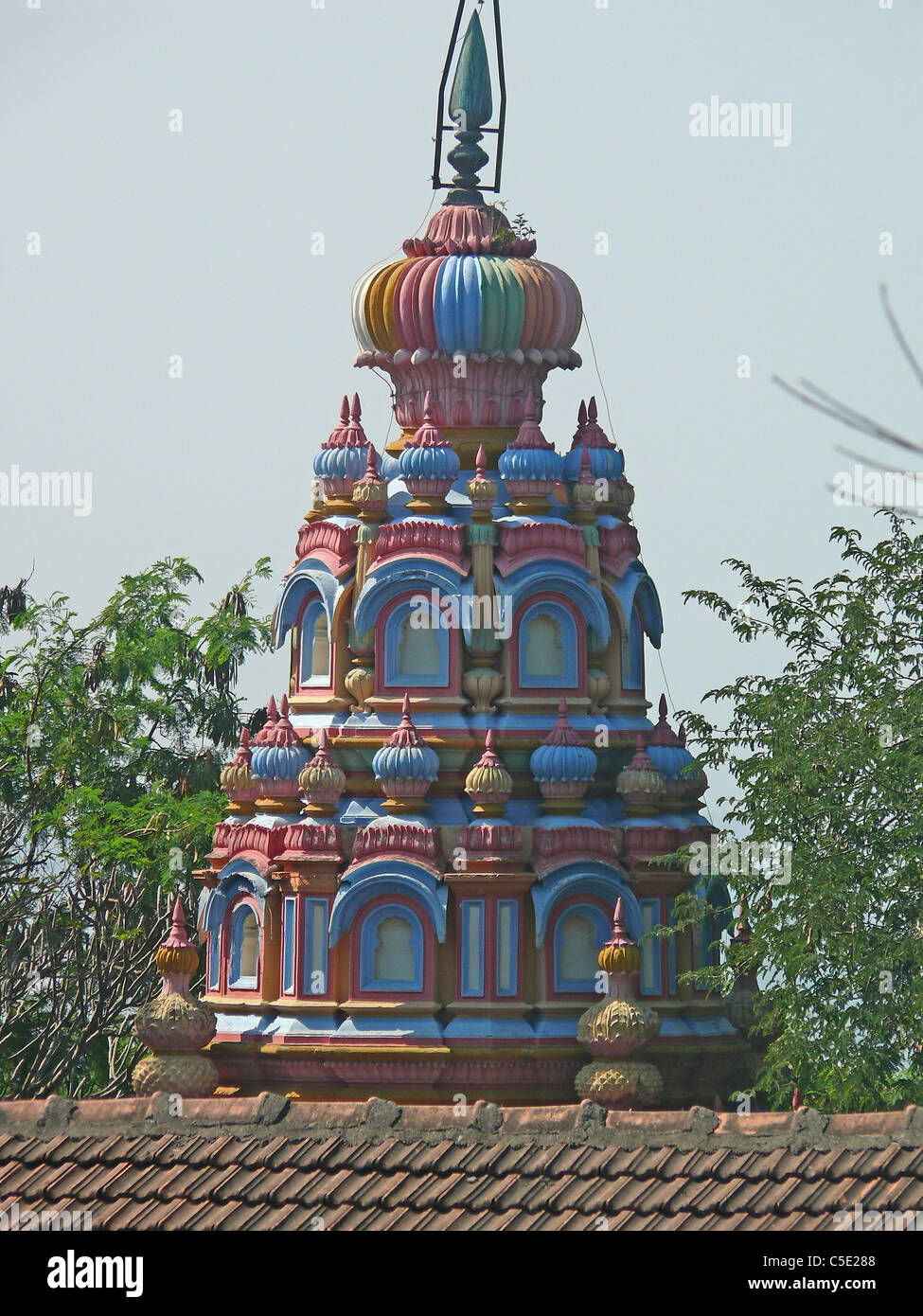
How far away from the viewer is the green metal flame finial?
31.4 metres

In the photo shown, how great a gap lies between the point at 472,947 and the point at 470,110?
9635 millimetres

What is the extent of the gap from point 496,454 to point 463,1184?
12.2 metres

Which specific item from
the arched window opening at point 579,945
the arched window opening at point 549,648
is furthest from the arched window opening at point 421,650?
the arched window opening at point 579,945

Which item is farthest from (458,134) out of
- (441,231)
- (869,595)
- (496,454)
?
(869,595)

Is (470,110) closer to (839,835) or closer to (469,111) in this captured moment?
(469,111)

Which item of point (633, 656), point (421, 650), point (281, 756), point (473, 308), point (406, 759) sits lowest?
point (406, 759)

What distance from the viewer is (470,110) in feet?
103

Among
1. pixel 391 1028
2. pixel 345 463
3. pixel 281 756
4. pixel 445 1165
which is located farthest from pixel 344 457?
pixel 445 1165

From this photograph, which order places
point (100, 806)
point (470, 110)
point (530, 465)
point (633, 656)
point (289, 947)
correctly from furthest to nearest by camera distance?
point (100, 806)
point (470, 110)
point (633, 656)
point (530, 465)
point (289, 947)

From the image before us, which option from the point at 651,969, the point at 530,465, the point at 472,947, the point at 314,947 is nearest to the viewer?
the point at 472,947

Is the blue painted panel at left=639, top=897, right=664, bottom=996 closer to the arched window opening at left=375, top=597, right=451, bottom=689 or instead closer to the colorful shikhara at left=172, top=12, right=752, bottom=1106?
the colorful shikhara at left=172, top=12, right=752, bottom=1106

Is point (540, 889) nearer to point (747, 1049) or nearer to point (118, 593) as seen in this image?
point (747, 1049)

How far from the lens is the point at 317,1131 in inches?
826

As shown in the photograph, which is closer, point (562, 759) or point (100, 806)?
point (562, 759)
